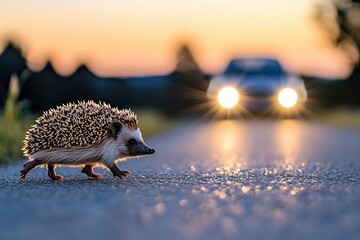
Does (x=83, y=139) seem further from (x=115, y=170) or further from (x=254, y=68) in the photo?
(x=254, y=68)

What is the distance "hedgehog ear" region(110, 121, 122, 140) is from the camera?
844cm

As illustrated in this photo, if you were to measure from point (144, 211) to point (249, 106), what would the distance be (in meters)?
19.4

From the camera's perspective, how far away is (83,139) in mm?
8289

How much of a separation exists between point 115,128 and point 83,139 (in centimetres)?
40

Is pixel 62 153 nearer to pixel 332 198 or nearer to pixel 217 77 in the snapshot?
pixel 332 198

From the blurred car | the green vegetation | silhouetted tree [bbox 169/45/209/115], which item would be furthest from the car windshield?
the green vegetation

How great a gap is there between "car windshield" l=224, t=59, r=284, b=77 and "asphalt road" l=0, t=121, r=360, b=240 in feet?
46.6

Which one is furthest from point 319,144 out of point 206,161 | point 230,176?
point 230,176

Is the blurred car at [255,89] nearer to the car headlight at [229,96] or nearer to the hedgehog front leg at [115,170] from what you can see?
the car headlight at [229,96]

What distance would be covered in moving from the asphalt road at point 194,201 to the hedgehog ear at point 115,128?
552 mm

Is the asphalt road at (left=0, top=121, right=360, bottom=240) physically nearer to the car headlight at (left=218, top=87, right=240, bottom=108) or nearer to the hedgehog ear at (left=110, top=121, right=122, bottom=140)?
the hedgehog ear at (left=110, top=121, right=122, bottom=140)

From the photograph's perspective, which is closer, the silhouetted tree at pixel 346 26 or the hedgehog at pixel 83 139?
the hedgehog at pixel 83 139

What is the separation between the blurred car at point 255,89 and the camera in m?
24.8

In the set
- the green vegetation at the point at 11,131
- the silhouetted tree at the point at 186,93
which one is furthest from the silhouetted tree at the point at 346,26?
the green vegetation at the point at 11,131
